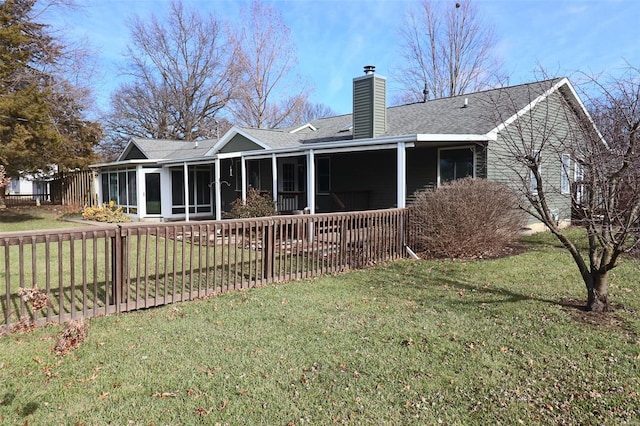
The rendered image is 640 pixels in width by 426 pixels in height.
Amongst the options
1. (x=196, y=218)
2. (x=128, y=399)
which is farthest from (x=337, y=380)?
(x=196, y=218)

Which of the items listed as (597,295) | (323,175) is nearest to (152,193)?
(323,175)

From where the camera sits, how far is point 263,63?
108 feet

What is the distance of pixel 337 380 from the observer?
11.4ft

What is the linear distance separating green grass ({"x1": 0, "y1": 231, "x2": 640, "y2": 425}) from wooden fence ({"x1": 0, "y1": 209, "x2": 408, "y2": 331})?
1.25 feet

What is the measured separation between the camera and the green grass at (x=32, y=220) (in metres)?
16.1

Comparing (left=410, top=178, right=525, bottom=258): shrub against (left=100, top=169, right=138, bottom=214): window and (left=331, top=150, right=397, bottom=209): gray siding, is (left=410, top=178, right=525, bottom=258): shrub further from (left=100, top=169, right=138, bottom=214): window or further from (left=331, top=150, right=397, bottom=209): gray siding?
(left=100, top=169, right=138, bottom=214): window

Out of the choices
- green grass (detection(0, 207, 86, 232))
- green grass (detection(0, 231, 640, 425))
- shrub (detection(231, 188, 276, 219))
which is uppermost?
shrub (detection(231, 188, 276, 219))

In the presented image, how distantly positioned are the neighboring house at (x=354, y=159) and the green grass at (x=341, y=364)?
4710mm

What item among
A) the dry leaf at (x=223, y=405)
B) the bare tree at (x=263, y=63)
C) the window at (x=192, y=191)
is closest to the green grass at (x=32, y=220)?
the window at (x=192, y=191)

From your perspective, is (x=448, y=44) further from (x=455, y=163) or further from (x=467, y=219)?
(x=467, y=219)

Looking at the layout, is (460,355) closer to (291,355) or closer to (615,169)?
(291,355)

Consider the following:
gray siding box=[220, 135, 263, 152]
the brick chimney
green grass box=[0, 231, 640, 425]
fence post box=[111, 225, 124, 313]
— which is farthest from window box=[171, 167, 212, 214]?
fence post box=[111, 225, 124, 313]

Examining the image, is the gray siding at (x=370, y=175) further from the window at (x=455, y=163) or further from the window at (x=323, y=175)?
the window at (x=455, y=163)

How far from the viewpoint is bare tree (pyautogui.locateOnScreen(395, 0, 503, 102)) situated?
99.7 feet
